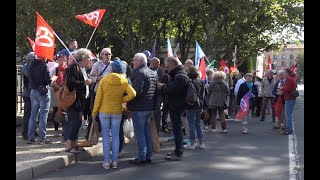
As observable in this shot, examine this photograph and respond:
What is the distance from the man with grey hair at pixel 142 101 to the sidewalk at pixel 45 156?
91cm

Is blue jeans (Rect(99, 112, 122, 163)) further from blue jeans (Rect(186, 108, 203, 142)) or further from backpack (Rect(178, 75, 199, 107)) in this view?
blue jeans (Rect(186, 108, 203, 142))

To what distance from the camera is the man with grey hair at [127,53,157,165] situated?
7469mm

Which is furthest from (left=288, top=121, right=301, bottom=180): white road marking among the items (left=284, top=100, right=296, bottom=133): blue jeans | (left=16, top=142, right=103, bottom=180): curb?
(left=16, top=142, right=103, bottom=180): curb

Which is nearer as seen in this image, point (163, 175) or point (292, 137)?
point (163, 175)

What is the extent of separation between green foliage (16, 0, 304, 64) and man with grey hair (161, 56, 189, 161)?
59.9ft

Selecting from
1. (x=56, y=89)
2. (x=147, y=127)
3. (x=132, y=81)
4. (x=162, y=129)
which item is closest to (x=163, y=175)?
(x=147, y=127)

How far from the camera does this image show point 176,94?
8.08 m

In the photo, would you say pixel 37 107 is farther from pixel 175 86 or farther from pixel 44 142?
pixel 175 86

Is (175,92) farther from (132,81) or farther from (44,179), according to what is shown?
(44,179)

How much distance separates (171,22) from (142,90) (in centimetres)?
2685

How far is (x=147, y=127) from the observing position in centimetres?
778

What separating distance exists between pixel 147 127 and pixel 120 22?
1987 centimetres

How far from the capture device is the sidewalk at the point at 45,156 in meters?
6.68
